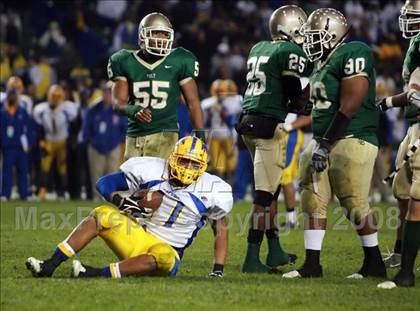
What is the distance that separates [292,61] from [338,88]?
690 mm

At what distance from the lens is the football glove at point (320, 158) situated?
693cm

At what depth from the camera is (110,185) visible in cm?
670

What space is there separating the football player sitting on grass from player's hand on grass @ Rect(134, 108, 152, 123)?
3.15 feet

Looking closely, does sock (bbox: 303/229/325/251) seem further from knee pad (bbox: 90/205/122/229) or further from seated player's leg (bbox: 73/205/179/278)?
knee pad (bbox: 90/205/122/229)

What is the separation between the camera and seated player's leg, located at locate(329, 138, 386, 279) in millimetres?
7113

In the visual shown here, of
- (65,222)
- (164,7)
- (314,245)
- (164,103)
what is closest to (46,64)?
(164,7)

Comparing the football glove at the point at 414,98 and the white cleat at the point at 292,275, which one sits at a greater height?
the football glove at the point at 414,98

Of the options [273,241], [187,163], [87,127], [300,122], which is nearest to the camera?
[187,163]

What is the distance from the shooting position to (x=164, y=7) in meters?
20.5

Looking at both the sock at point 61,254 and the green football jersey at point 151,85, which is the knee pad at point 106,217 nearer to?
the sock at point 61,254

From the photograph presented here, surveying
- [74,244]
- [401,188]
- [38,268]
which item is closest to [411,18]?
[401,188]

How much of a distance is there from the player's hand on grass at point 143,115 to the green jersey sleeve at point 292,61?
1.06m

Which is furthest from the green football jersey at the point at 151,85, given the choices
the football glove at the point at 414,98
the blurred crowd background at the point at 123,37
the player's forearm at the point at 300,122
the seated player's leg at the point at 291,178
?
the blurred crowd background at the point at 123,37

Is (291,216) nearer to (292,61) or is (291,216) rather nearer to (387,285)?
(292,61)
